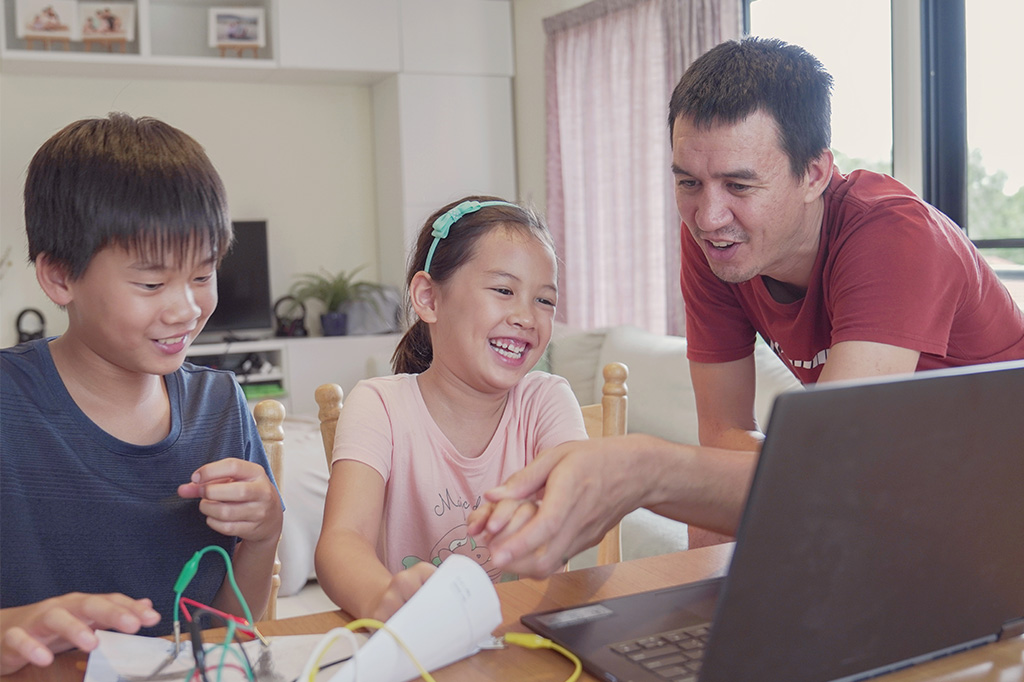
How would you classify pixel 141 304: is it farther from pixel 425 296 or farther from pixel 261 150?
pixel 261 150

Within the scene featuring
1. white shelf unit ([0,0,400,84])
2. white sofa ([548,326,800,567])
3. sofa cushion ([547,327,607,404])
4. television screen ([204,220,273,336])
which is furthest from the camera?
television screen ([204,220,273,336])

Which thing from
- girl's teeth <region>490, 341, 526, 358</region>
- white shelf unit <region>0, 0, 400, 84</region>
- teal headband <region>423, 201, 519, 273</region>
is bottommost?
girl's teeth <region>490, 341, 526, 358</region>

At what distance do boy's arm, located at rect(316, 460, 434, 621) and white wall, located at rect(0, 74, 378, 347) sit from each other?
4.19 m

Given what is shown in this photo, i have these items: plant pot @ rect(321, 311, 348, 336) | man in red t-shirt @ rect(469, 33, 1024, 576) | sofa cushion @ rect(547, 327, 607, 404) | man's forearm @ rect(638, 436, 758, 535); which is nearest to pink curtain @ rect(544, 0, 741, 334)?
sofa cushion @ rect(547, 327, 607, 404)

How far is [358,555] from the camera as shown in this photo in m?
0.99

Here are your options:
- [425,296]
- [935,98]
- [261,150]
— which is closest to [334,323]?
[261,150]

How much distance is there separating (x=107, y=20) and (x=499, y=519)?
4.76 metres

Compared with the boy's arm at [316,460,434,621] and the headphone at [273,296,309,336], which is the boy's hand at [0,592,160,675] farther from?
the headphone at [273,296,309,336]

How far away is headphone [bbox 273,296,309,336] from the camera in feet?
17.0

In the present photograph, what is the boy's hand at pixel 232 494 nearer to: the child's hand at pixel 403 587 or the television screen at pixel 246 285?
the child's hand at pixel 403 587

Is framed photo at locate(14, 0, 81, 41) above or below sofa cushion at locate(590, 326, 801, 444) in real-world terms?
above

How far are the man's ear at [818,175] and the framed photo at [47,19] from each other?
436 centimetres

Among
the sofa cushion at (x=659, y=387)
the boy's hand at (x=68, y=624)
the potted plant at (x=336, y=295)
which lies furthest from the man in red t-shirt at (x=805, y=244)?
the potted plant at (x=336, y=295)

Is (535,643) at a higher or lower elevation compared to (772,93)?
lower
